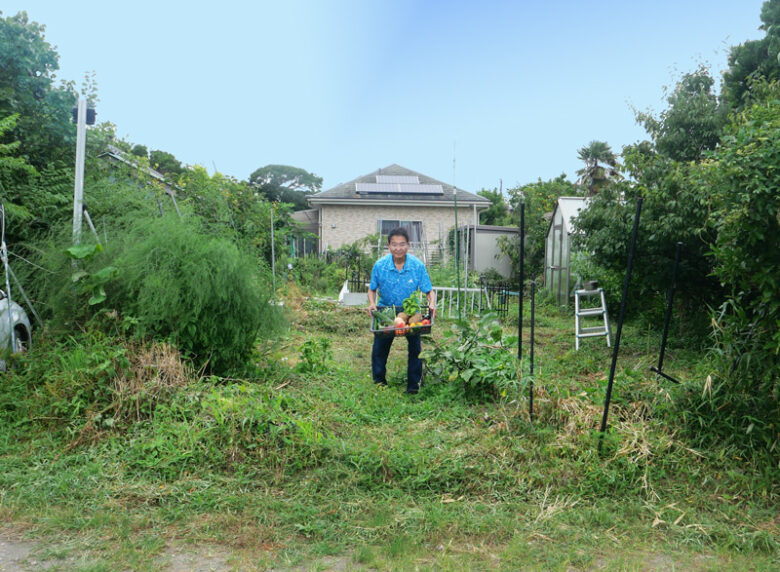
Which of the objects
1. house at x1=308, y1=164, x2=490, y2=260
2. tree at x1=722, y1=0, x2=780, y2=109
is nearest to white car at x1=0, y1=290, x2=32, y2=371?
tree at x1=722, y1=0, x2=780, y2=109

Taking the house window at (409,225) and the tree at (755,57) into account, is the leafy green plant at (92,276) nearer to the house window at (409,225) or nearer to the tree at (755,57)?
the tree at (755,57)

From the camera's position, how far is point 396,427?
14.5ft

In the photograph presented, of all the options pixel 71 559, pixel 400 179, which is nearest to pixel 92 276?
pixel 71 559

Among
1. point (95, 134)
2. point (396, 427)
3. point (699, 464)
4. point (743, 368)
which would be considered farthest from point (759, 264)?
point (95, 134)

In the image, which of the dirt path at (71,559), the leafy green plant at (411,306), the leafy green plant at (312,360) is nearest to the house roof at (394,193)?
the leafy green plant at (312,360)

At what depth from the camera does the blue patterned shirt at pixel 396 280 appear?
5562 mm

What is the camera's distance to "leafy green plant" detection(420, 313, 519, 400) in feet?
16.0

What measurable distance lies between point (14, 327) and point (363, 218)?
17792 millimetres

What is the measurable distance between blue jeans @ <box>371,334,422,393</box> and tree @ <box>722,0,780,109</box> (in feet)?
25.4

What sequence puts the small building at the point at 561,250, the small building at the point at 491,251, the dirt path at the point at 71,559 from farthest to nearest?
the small building at the point at 491,251 → the small building at the point at 561,250 → the dirt path at the point at 71,559

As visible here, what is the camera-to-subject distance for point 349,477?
3.55 metres

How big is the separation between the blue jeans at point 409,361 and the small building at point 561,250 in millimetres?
8166

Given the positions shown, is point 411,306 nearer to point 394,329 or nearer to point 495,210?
point 394,329

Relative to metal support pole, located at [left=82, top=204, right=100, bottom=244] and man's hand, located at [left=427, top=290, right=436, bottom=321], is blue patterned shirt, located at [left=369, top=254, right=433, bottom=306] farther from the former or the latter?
metal support pole, located at [left=82, top=204, right=100, bottom=244]
